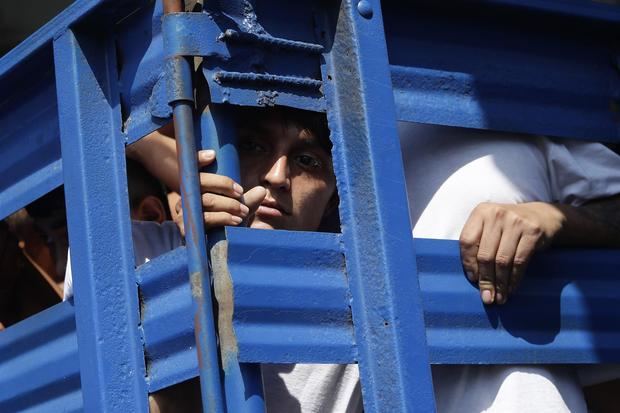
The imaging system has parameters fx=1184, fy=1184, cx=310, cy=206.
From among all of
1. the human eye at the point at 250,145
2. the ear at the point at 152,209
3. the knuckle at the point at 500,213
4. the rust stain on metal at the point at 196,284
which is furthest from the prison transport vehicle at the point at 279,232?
the ear at the point at 152,209

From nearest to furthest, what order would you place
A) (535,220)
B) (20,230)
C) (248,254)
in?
(248,254), (535,220), (20,230)

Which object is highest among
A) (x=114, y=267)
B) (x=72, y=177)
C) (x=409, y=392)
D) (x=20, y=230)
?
(x=20, y=230)

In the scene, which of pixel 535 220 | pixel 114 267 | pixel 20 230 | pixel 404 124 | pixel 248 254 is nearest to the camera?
pixel 248 254

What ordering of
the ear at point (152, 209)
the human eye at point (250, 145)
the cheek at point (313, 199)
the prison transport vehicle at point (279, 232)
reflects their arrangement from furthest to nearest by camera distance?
the ear at point (152, 209), the cheek at point (313, 199), the human eye at point (250, 145), the prison transport vehicle at point (279, 232)

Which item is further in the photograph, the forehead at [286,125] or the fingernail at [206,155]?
the forehead at [286,125]

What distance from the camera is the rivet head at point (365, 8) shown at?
85.9 inches

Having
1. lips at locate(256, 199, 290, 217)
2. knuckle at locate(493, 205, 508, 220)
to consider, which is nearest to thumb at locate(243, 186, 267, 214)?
lips at locate(256, 199, 290, 217)

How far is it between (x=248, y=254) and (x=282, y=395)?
522mm

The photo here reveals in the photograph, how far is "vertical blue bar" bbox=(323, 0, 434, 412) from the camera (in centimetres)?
204

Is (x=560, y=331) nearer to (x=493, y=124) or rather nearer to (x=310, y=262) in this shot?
(x=493, y=124)

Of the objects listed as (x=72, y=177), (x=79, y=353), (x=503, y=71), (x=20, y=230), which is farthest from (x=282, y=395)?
(x=20, y=230)

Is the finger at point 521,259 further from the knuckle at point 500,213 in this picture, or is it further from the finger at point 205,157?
the finger at point 205,157

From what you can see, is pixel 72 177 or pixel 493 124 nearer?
pixel 72 177

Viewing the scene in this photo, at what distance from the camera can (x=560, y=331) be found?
7.83ft
